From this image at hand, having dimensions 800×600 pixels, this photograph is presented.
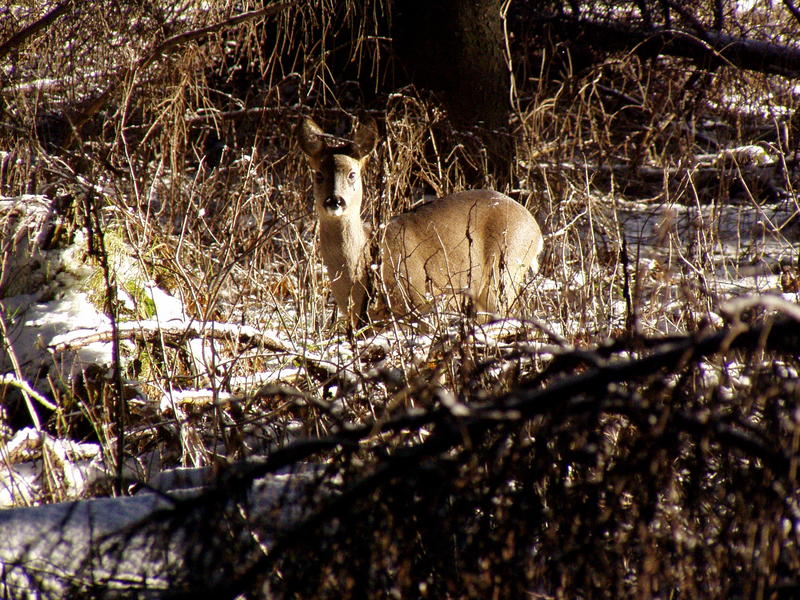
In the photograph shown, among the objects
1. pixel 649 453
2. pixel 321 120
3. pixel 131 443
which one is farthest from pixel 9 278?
pixel 649 453

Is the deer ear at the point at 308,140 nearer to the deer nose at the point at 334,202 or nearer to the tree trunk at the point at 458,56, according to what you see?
the deer nose at the point at 334,202

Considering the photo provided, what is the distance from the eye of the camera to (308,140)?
6188 millimetres

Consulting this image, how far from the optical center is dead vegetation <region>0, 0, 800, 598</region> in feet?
5.95

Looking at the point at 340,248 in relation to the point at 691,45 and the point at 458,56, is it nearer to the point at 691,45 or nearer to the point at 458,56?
the point at 458,56

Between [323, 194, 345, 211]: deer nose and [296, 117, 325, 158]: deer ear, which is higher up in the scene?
[296, 117, 325, 158]: deer ear

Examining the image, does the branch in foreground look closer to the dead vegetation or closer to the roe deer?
the dead vegetation

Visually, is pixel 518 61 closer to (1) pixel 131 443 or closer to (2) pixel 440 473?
(1) pixel 131 443

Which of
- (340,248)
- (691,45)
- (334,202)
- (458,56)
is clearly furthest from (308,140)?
(691,45)

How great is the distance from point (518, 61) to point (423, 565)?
878 centimetres

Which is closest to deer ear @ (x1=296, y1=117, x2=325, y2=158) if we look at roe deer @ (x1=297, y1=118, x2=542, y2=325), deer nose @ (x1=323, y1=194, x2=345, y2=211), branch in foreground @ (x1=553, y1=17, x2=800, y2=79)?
roe deer @ (x1=297, y1=118, x2=542, y2=325)

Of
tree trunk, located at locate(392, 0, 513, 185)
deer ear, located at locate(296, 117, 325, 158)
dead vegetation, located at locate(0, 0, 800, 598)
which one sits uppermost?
tree trunk, located at locate(392, 0, 513, 185)

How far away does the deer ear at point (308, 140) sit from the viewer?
20.2 feet

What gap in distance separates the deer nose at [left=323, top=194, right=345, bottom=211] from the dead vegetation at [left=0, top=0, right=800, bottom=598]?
7.7 inches

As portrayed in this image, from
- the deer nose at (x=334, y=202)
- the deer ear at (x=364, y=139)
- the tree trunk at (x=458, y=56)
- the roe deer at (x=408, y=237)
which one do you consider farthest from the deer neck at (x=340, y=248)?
the tree trunk at (x=458, y=56)
